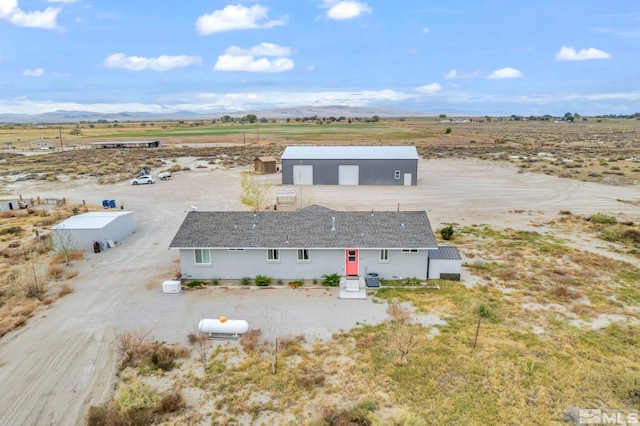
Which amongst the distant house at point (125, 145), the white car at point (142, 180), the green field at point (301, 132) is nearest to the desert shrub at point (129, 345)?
the white car at point (142, 180)

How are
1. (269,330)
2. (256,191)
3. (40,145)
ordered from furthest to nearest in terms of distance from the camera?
1. (40,145)
2. (256,191)
3. (269,330)

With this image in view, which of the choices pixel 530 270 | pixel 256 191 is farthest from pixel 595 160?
pixel 256 191

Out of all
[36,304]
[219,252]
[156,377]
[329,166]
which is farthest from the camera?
[329,166]

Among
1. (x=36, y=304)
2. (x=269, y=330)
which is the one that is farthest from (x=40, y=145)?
(x=269, y=330)

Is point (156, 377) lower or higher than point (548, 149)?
lower

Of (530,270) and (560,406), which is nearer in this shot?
(560,406)

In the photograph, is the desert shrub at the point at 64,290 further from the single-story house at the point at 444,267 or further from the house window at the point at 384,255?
the single-story house at the point at 444,267

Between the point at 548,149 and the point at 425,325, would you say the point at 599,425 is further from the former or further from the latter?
the point at 548,149
